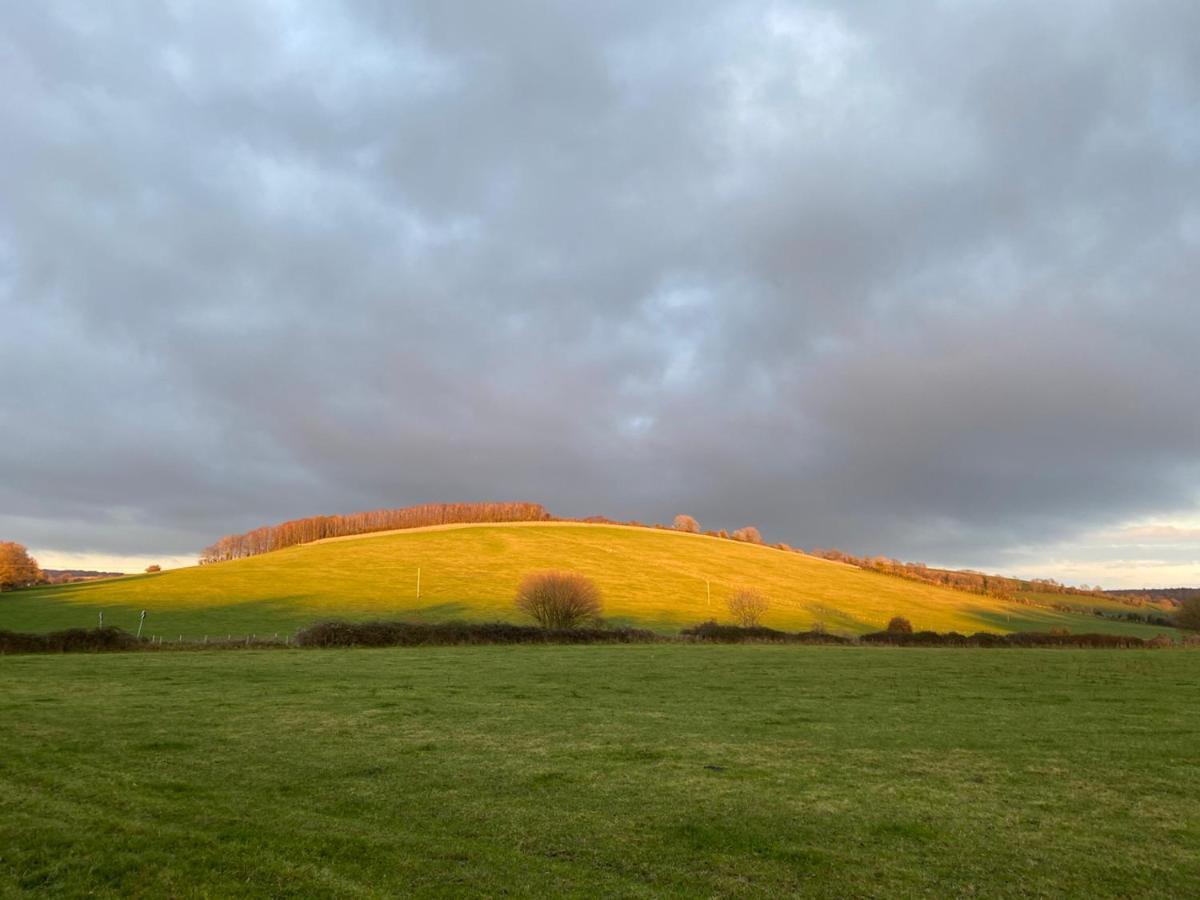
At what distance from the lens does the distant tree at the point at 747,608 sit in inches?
2763

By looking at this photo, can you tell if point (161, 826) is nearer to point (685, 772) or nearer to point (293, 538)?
point (685, 772)

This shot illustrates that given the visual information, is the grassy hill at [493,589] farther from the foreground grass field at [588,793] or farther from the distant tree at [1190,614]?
the foreground grass field at [588,793]

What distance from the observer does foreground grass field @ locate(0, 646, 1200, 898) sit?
764 centimetres

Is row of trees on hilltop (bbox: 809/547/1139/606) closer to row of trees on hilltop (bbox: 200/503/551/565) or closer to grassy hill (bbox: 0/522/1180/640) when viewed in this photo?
grassy hill (bbox: 0/522/1180/640)

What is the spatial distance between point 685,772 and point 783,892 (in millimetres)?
5087

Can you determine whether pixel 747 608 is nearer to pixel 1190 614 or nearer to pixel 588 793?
pixel 1190 614

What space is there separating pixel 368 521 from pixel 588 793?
144 metres

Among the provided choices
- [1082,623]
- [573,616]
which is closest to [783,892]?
[573,616]

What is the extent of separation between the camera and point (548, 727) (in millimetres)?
16562

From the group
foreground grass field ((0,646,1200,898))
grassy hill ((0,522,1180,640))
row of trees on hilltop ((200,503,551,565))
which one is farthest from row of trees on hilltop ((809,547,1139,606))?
foreground grass field ((0,646,1200,898))

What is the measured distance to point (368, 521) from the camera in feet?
480

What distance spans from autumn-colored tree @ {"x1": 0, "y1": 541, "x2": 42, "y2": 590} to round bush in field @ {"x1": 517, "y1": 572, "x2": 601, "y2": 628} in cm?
6615

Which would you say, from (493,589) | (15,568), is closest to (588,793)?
(493,589)

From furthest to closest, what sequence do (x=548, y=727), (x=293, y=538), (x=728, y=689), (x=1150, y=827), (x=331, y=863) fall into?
1. (x=293, y=538)
2. (x=728, y=689)
3. (x=548, y=727)
4. (x=1150, y=827)
5. (x=331, y=863)
